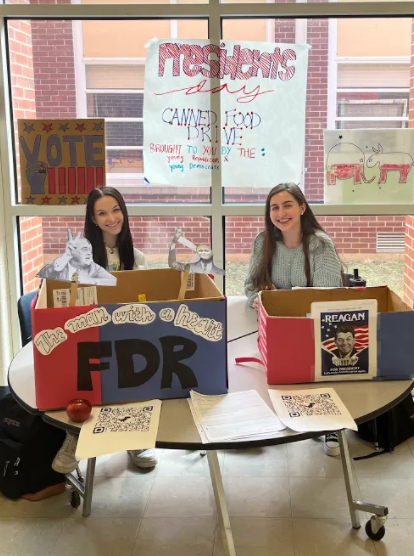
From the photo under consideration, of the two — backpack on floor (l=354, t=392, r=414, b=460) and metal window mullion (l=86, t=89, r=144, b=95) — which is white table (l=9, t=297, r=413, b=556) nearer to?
backpack on floor (l=354, t=392, r=414, b=460)

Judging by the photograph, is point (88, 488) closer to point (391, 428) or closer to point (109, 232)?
point (109, 232)

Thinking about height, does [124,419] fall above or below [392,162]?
below

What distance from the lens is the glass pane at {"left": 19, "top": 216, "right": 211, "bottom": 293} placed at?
3123 millimetres

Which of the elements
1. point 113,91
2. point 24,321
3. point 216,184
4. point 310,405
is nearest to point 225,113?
point 216,184

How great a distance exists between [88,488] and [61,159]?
1668mm

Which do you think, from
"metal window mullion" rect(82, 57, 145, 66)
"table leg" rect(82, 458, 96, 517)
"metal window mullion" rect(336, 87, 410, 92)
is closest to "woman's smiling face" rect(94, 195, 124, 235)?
"metal window mullion" rect(82, 57, 145, 66)

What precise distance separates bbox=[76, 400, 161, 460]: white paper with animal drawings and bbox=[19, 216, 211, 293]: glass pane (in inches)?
67.5

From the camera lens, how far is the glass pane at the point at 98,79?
2967mm

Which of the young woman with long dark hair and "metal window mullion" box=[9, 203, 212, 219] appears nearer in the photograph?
the young woman with long dark hair

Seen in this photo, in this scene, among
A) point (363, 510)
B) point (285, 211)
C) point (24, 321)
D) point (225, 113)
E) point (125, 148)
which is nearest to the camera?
point (363, 510)

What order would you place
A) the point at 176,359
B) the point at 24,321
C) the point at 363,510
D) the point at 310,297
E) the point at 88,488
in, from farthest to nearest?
the point at 24,321, the point at 88,488, the point at 363,510, the point at 310,297, the point at 176,359

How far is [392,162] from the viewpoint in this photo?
2973mm

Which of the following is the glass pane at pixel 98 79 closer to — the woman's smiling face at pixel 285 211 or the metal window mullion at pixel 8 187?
the metal window mullion at pixel 8 187

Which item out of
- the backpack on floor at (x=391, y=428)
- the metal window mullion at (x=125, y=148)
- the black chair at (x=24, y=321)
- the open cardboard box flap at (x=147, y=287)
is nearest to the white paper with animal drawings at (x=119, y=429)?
the open cardboard box flap at (x=147, y=287)
